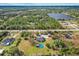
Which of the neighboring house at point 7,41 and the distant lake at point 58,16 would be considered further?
the distant lake at point 58,16

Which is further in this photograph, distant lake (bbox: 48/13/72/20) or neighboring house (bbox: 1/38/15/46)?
distant lake (bbox: 48/13/72/20)

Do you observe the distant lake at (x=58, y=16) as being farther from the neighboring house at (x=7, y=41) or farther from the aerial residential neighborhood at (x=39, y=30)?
the neighboring house at (x=7, y=41)

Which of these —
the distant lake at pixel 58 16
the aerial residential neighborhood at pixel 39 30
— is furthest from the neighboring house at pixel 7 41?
the distant lake at pixel 58 16

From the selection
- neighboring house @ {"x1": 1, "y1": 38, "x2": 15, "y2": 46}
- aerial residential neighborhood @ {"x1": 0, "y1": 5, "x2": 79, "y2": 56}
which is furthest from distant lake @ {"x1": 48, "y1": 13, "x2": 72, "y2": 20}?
neighboring house @ {"x1": 1, "y1": 38, "x2": 15, "y2": 46}

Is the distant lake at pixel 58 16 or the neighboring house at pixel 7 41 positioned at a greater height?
the distant lake at pixel 58 16

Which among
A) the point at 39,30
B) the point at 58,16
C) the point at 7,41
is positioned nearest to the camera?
the point at 7,41

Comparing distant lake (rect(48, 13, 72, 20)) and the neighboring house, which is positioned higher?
distant lake (rect(48, 13, 72, 20))

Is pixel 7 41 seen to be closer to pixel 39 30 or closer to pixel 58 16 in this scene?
pixel 39 30

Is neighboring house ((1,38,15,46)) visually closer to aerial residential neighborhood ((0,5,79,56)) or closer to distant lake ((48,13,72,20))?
aerial residential neighborhood ((0,5,79,56))

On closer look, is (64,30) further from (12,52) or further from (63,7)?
(12,52)

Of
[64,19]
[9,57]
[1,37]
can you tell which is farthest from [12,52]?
[64,19]

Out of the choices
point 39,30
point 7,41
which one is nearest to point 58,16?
point 39,30
